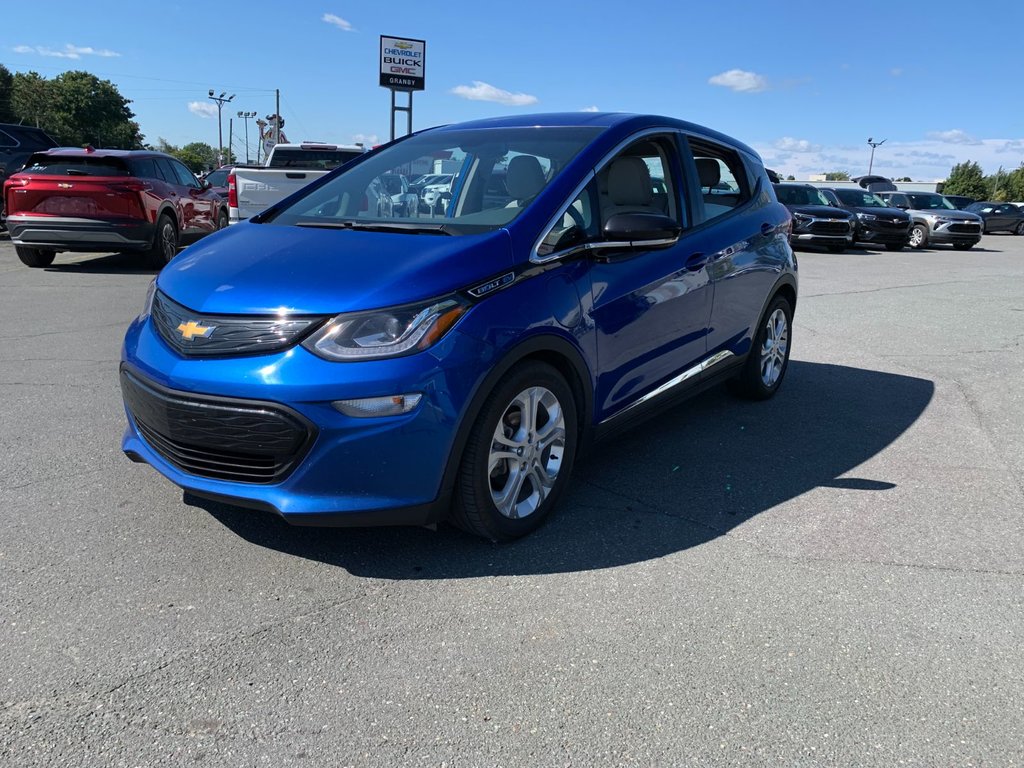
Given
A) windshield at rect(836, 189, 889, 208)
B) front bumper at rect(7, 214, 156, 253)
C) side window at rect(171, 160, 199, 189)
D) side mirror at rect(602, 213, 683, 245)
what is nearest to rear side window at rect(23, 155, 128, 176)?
front bumper at rect(7, 214, 156, 253)

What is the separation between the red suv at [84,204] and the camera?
10953mm

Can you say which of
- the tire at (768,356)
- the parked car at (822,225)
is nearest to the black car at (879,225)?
the parked car at (822,225)

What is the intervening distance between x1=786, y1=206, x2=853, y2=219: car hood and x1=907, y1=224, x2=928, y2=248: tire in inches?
190

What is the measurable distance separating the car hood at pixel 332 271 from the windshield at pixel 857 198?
2226cm

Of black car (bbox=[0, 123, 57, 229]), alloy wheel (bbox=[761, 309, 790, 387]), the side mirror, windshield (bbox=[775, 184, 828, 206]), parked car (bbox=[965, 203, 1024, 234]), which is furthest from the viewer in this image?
parked car (bbox=[965, 203, 1024, 234])

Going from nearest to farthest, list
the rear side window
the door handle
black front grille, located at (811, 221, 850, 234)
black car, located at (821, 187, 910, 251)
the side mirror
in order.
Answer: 1. the side mirror
2. the door handle
3. the rear side window
4. black front grille, located at (811, 221, 850, 234)
5. black car, located at (821, 187, 910, 251)

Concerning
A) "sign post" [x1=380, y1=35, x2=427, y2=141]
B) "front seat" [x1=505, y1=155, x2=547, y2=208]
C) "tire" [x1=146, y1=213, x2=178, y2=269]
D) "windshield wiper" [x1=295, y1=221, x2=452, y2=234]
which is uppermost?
"sign post" [x1=380, y1=35, x2=427, y2=141]

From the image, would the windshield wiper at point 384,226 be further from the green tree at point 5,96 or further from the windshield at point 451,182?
the green tree at point 5,96

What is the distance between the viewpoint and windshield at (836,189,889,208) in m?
23.1

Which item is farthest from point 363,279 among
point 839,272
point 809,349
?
point 839,272

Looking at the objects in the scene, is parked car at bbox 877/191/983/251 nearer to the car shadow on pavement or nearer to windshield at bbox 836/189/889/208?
windshield at bbox 836/189/889/208

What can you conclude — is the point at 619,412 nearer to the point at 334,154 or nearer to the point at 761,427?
the point at 761,427

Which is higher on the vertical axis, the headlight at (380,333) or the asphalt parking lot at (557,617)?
the headlight at (380,333)

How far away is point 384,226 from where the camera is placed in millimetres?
3600
